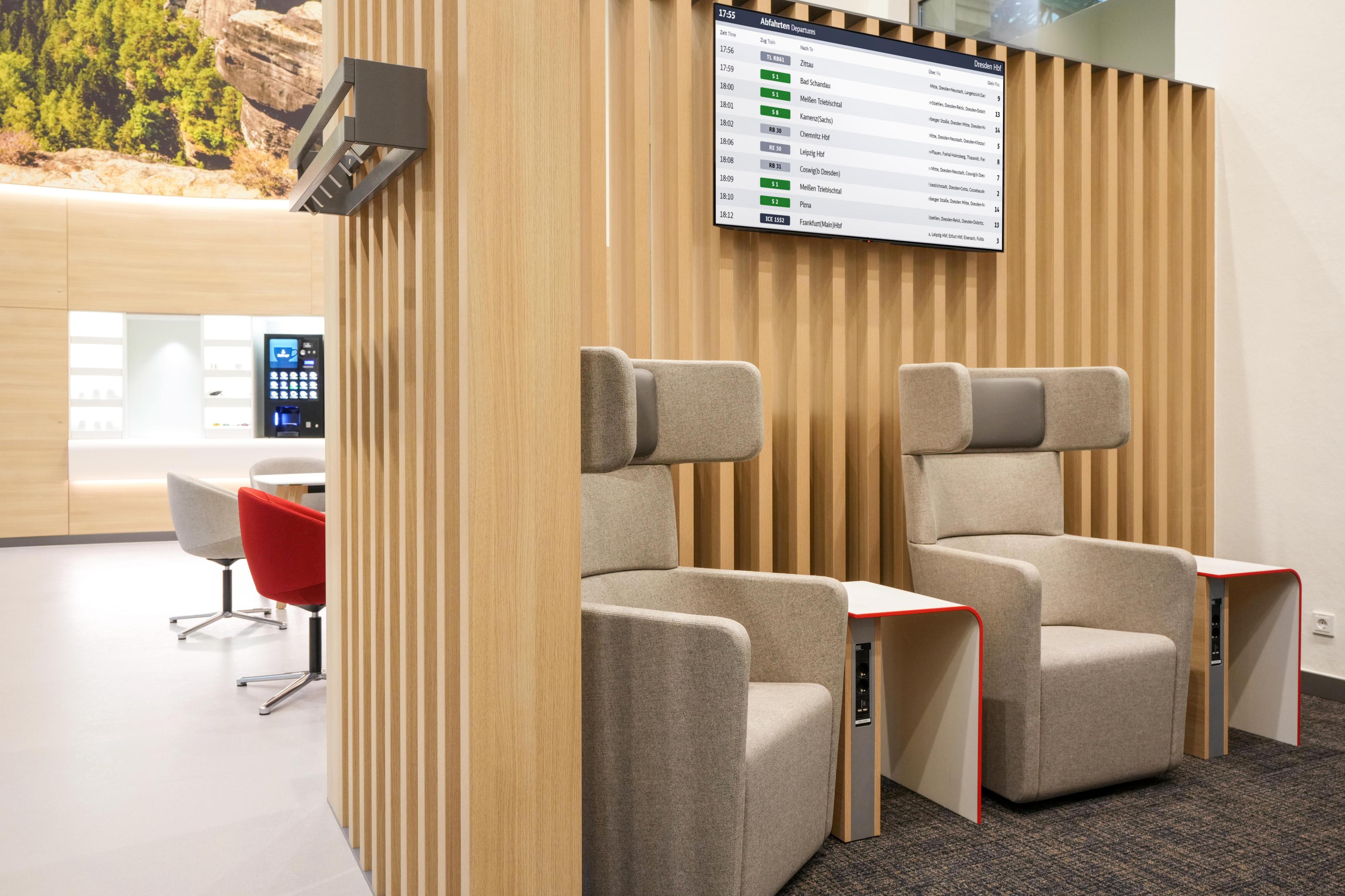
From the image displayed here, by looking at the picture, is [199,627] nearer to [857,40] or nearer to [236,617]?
[236,617]

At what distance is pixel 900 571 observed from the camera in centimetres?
358

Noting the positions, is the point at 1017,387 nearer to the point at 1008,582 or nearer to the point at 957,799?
the point at 1008,582

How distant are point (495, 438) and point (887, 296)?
2.49 m

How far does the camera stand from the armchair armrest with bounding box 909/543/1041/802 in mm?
2703

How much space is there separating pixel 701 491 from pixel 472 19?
204cm

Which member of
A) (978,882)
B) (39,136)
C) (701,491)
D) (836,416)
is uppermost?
(39,136)

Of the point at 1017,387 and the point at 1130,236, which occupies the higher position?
the point at 1130,236

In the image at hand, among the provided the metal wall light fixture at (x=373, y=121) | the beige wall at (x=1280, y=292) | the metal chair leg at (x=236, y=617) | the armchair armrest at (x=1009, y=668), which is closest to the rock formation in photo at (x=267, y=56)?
the metal chair leg at (x=236, y=617)

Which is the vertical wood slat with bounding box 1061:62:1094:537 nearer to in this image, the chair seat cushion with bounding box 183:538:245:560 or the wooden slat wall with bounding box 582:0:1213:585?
the wooden slat wall with bounding box 582:0:1213:585

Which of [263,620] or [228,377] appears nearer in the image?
[263,620]

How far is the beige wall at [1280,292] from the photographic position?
12.7ft

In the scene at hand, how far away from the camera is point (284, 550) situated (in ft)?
11.7

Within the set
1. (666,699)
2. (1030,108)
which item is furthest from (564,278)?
(1030,108)

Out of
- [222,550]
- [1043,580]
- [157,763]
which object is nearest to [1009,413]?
[1043,580]
